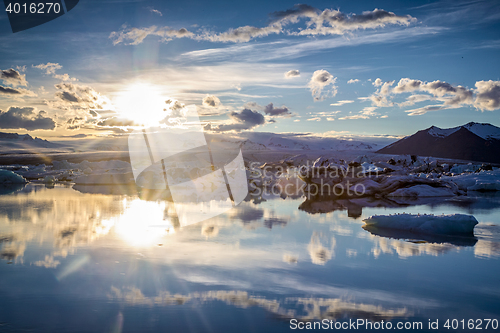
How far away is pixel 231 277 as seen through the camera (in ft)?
12.6

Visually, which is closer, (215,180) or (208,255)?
(208,255)

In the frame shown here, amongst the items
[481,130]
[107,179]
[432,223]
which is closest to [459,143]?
[481,130]

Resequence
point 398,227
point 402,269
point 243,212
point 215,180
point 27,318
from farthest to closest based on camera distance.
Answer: point 215,180 → point 243,212 → point 398,227 → point 402,269 → point 27,318

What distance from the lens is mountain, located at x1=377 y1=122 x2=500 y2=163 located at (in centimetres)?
6166

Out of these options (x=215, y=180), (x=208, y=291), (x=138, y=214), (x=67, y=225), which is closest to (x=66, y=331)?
(x=208, y=291)

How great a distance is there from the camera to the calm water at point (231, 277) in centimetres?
288

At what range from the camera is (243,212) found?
9086 mm

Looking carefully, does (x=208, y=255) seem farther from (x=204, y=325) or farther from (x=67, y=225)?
(x=67, y=225)

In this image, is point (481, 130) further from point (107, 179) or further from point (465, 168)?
point (107, 179)

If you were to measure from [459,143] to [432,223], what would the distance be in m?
72.3

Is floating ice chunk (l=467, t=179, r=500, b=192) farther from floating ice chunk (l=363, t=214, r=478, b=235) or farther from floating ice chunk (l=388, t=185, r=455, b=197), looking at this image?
floating ice chunk (l=363, t=214, r=478, b=235)

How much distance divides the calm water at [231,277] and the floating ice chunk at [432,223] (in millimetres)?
357

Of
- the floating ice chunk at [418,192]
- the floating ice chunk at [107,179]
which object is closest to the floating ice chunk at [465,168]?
the floating ice chunk at [418,192]

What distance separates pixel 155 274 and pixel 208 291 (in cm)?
89
